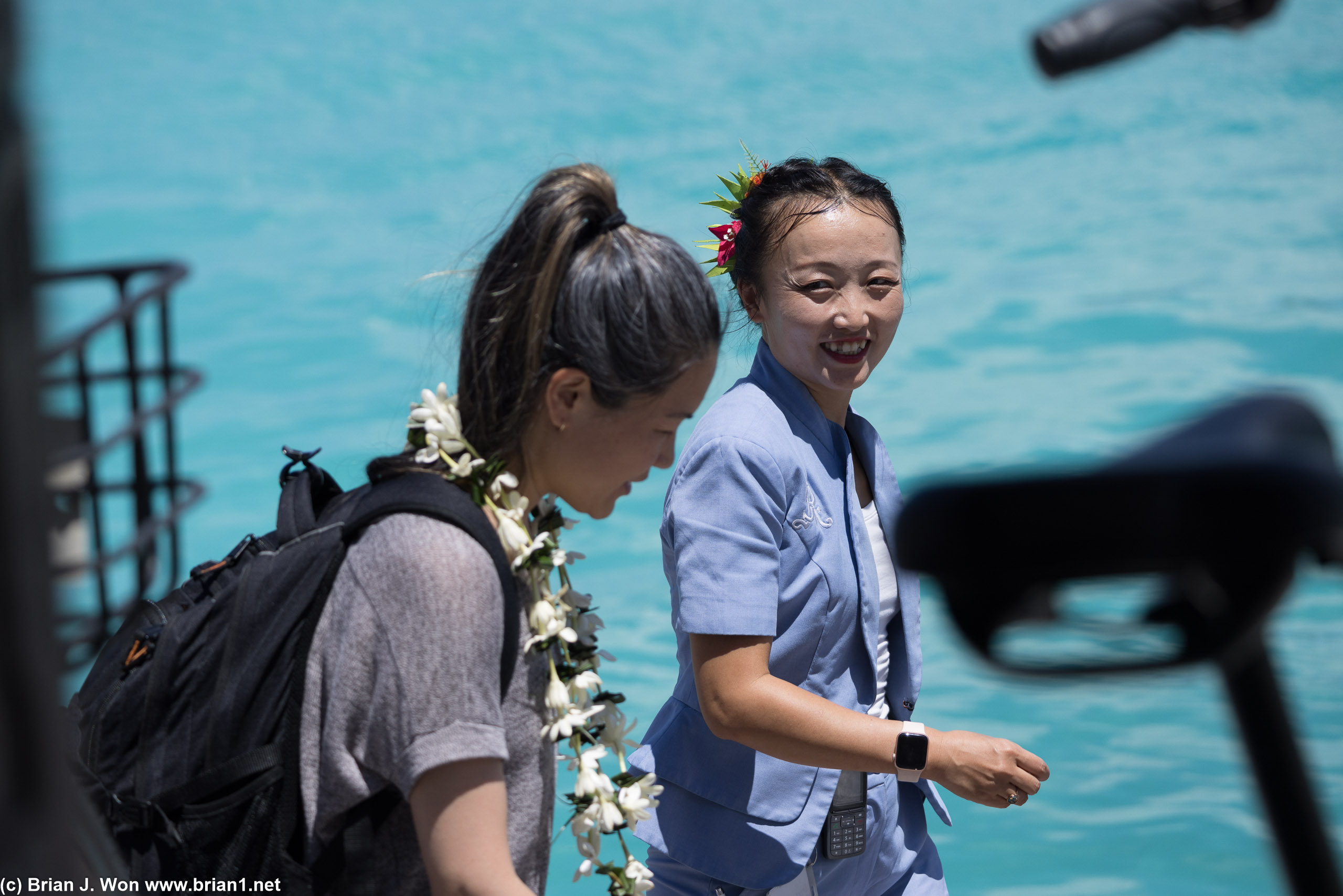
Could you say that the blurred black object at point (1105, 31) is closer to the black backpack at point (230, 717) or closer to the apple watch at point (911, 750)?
the black backpack at point (230, 717)

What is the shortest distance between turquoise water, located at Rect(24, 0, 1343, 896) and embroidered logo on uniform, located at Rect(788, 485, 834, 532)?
10.6 feet

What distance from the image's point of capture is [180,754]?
1581 millimetres

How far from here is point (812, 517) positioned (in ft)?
7.44

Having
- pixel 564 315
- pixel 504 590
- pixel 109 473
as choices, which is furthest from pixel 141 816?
pixel 109 473

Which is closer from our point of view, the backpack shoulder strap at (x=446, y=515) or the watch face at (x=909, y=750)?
the backpack shoulder strap at (x=446, y=515)

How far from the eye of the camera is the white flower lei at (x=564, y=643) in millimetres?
1775

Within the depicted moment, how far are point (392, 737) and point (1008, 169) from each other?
39.1 feet

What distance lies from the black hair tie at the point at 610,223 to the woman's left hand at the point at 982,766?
916 mm

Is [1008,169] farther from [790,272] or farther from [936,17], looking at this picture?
[790,272]

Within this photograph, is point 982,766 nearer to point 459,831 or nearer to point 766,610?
point 766,610

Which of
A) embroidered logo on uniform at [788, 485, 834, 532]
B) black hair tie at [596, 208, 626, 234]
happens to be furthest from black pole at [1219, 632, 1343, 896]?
embroidered logo on uniform at [788, 485, 834, 532]

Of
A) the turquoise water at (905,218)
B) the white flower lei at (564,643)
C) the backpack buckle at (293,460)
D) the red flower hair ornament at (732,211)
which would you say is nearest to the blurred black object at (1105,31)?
the white flower lei at (564,643)

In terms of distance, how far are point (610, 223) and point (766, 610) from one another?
2.15ft

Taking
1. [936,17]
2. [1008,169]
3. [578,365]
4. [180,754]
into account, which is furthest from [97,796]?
[936,17]
